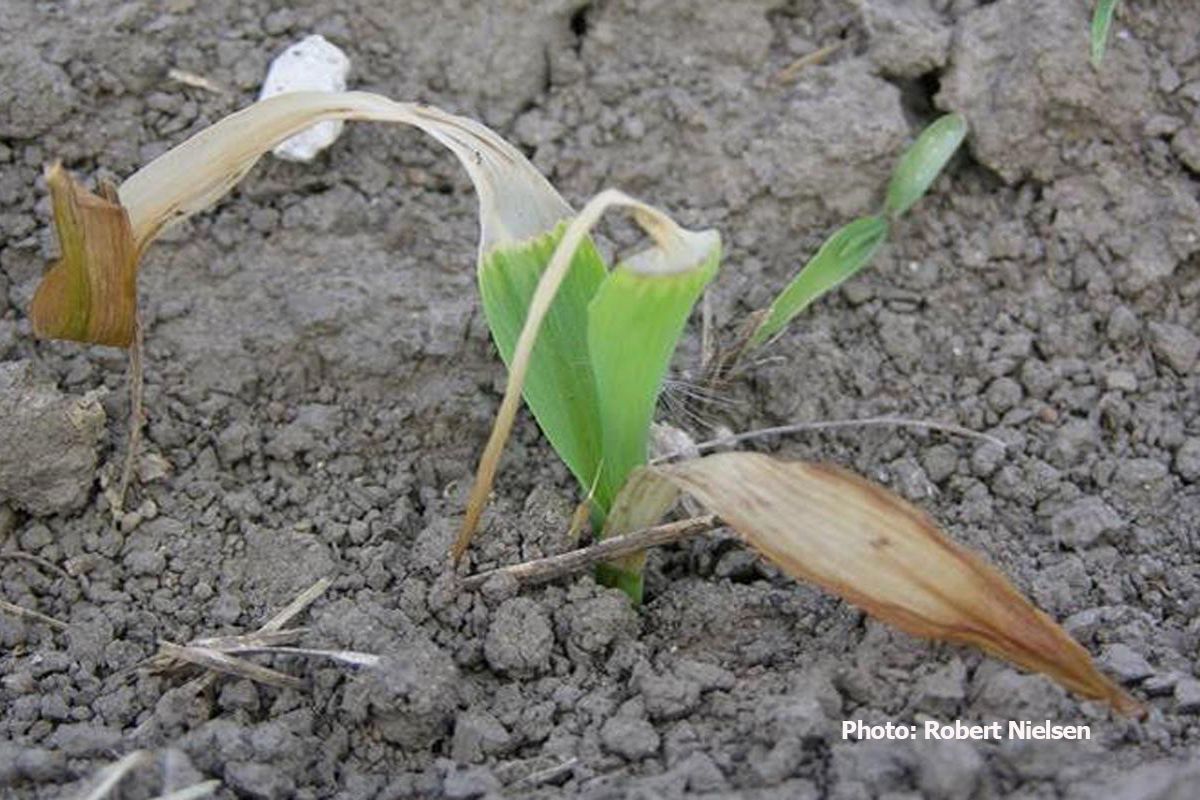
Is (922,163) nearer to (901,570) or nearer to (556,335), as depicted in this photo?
(556,335)

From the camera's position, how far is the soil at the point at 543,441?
5.04ft

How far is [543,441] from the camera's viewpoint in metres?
1.92

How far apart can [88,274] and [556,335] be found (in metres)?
0.50

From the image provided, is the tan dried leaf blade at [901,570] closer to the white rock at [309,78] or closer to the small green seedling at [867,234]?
the small green seedling at [867,234]

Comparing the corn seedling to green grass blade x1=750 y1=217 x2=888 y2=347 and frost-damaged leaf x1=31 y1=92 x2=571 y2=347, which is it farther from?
green grass blade x1=750 y1=217 x2=888 y2=347

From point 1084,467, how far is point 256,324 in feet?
3.33

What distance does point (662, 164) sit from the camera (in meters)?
2.14

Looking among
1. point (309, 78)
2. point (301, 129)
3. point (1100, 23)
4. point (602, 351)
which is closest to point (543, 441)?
point (602, 351)

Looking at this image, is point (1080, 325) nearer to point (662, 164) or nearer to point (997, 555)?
point (997, 555)

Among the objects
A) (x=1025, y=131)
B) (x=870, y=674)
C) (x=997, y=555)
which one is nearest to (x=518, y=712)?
(x=870, y=674)

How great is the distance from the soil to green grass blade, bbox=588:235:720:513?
0.50ft

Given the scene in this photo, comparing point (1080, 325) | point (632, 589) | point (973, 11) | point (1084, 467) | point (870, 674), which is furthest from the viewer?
point (973, 11)

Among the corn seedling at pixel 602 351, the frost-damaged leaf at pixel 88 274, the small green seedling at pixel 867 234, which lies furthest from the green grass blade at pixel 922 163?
the frost-damaged leaf at pixel 88 274

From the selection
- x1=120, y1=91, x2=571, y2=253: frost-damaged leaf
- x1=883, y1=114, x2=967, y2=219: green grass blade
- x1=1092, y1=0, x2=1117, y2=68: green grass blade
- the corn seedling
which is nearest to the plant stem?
the corn seedling
